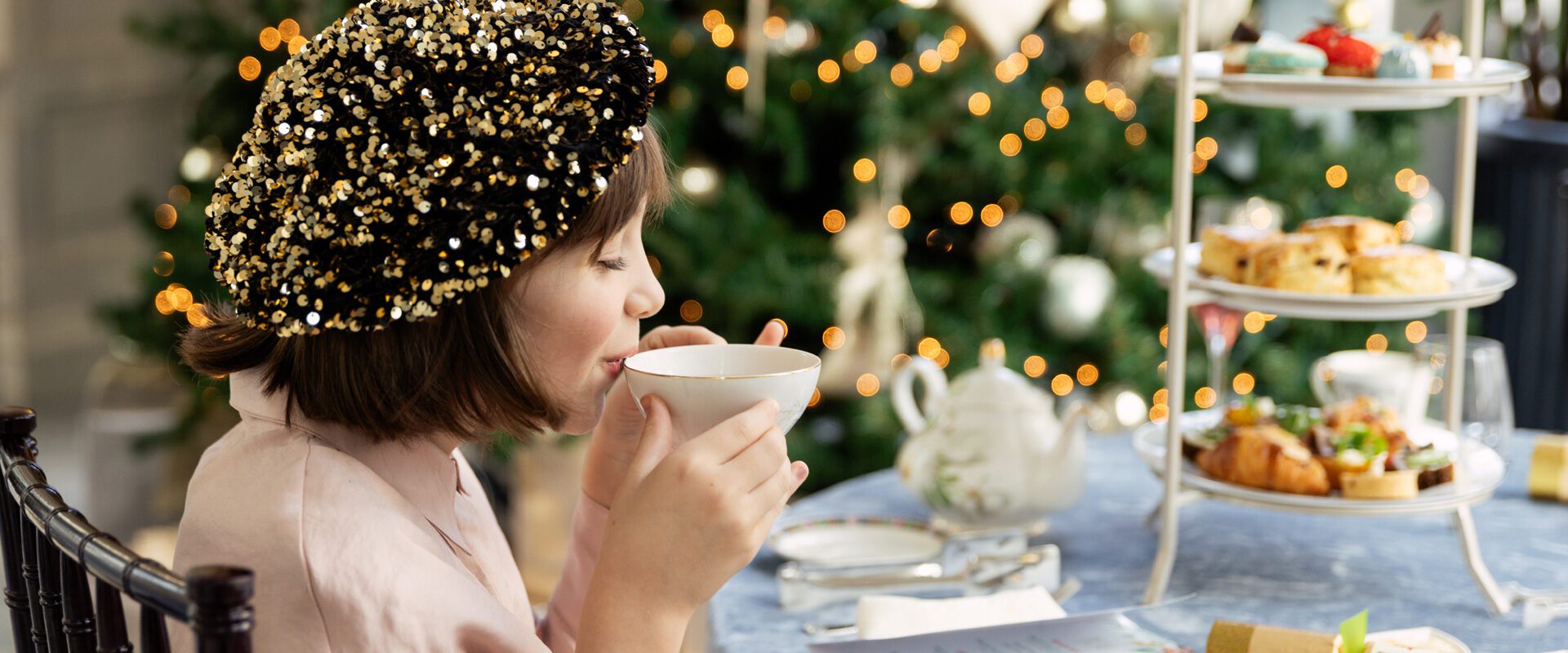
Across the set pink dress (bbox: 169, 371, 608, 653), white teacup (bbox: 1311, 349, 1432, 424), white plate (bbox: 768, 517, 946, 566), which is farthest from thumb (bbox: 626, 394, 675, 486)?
white teacup (bbox: 1311, 349, 1432, 424)

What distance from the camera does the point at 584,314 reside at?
107 cm

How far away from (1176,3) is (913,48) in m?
0.56

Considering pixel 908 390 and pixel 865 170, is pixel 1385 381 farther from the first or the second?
pixel 865 170

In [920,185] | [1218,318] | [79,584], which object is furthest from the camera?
[920,185]

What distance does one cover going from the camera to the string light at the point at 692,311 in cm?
300

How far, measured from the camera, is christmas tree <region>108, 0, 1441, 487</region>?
2.94 meters

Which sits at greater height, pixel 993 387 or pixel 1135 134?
pixel 1135 134

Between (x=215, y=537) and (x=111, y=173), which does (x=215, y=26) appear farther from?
(x=215, y=537)

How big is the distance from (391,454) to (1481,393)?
133 centimetres

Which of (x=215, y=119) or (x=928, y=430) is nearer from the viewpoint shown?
(x=928, y=430)

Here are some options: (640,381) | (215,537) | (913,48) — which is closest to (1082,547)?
(640,381)

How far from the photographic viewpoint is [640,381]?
105cm

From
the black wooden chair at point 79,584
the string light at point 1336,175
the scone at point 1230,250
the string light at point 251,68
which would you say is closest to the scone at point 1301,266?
the scone at point 1230,250

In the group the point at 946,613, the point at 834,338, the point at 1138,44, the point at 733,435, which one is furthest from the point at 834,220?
the point at 733,435
